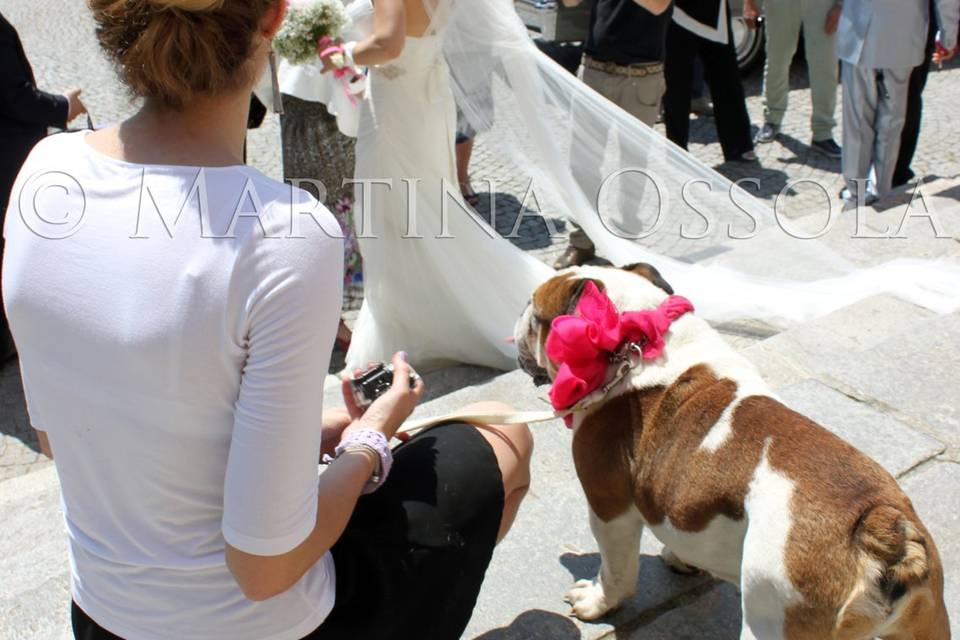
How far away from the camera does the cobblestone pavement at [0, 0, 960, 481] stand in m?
4.91

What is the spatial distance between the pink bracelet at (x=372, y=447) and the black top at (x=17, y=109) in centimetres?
→ 365

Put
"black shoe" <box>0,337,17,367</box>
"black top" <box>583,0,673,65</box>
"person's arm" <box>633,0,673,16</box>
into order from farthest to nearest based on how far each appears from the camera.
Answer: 1. "black top" <box>583,0,673,65</box>
2. "black shoe" <box>0,337,17,367</box>
3. "person's arm" <box>633,0,673,16</box>

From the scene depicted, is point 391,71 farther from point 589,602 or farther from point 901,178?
point 901,178

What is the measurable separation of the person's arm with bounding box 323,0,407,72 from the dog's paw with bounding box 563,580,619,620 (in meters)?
2.40

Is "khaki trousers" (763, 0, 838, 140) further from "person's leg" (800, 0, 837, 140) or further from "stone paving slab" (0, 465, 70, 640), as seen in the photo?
"stone paving slab" (0, 465, 70, 640)

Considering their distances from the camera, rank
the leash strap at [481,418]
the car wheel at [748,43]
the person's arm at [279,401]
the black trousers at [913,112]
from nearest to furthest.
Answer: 1. the person's arm at [279,401]
2. the leash strap at [481,418]
3. the black trousers at [913,112]
4. the car wheel at [748,43]

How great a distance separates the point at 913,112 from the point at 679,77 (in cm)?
166

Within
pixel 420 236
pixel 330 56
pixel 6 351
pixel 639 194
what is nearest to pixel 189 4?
pixel 330 56

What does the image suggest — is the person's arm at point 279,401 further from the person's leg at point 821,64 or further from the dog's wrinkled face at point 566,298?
the person's leg at point 821,64

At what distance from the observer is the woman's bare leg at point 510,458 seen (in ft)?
6.95

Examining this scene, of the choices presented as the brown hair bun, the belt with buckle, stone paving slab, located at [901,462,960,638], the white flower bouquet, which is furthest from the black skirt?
the belt with buckle

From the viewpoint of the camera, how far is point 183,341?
1367 mm

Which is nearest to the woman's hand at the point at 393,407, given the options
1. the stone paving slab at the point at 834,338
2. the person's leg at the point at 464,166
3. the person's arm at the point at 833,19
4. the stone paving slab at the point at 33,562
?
the stone paving slab at the point at 33,562

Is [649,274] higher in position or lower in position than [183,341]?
lower
